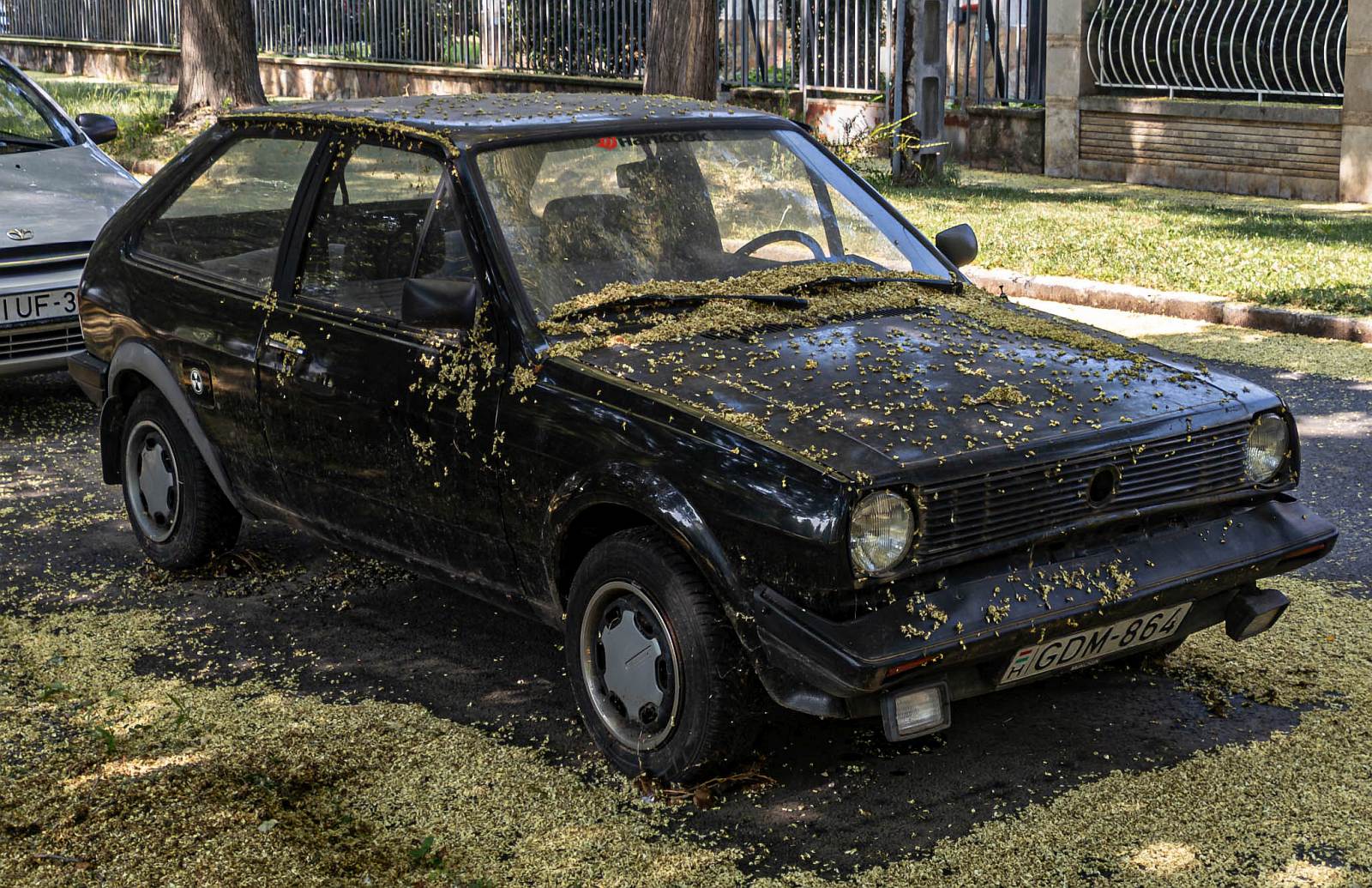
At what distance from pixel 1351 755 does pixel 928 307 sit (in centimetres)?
171

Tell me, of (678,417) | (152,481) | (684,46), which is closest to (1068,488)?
(678,417)

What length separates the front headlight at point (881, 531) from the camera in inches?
146

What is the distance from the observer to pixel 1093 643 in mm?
4035

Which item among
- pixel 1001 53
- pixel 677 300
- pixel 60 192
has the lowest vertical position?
pixel 677 300

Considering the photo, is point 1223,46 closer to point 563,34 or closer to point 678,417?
point 563,34

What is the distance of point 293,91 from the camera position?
28203mm

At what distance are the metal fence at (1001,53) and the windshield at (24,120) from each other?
463 inches

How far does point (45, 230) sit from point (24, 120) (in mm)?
1755

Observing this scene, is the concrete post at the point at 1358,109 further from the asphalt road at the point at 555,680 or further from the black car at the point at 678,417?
the black car at the point at 678,417

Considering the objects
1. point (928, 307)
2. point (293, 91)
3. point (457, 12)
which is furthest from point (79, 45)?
point (928, 307)

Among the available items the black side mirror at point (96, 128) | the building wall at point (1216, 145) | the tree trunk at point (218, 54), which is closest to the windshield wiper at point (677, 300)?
the black side mirror at point (96, 128)

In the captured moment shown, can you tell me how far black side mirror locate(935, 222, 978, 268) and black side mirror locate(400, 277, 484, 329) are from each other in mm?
1750

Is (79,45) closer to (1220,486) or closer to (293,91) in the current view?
Result: (293,91)

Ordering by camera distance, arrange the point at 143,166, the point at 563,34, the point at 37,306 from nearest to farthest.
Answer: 1. the point at 37,306
2. the point at 143,166
3. the point at 563,34
